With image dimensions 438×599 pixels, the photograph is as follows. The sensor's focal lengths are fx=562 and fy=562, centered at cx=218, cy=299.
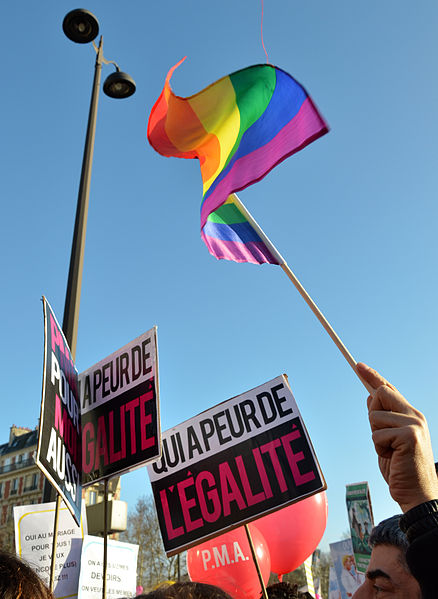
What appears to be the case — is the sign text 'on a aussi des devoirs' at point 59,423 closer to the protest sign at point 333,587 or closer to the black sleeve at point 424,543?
the black sleeve at point 424,543

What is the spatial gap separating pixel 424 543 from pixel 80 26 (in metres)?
6.70

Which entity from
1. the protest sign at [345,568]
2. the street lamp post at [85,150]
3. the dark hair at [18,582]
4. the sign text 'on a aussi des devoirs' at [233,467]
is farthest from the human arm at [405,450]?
the protest sign at [345,568]

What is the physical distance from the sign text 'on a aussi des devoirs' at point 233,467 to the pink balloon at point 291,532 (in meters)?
2.59

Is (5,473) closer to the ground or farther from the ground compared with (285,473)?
farther from the ground

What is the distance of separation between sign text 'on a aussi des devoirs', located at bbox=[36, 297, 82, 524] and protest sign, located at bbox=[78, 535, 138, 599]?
34.0 inches

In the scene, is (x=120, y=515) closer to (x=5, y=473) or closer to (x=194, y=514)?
(x=194, y=514)

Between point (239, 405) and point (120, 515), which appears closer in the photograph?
point (239, 405)

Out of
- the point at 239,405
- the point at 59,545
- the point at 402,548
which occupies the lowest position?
the point at 402,548

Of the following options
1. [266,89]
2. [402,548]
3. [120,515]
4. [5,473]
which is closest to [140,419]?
[402,548]

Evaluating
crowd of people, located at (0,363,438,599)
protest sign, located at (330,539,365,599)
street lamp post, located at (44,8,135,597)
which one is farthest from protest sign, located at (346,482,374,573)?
crowd of people, located at (0,363,438,599)

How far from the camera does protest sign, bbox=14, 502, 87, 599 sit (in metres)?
3.84

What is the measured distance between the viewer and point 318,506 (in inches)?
261

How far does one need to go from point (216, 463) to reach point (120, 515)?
2.99 meters

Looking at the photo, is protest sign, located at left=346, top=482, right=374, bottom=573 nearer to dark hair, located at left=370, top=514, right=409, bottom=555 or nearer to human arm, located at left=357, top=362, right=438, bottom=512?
dark hair, located at left=370, top=514, right=409, bottom=555
